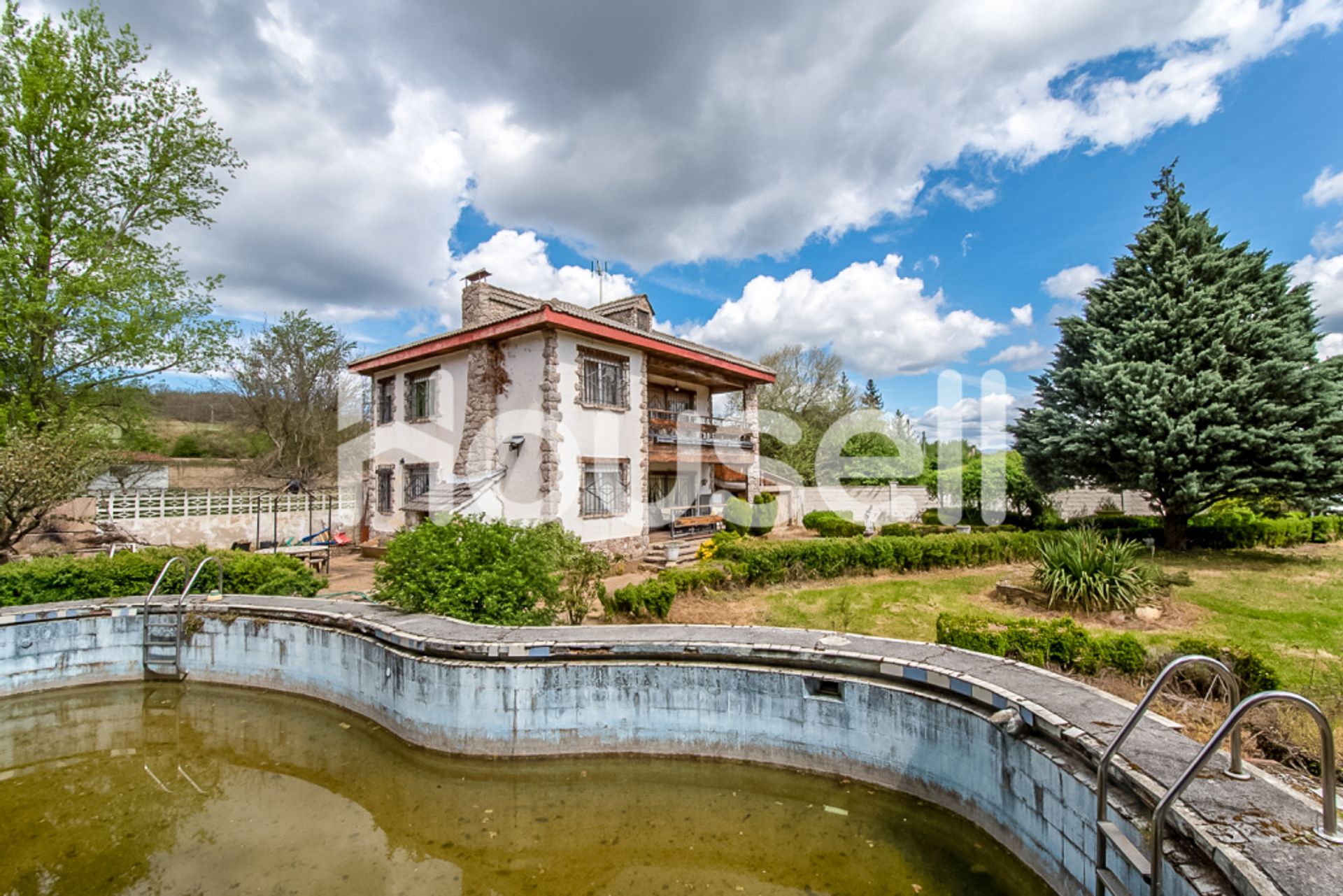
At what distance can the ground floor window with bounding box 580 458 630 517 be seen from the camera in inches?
685

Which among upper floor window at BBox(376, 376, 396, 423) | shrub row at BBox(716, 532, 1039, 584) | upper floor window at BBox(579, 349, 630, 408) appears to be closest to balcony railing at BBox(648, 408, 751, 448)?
upper floor window at BBox(579, 349, 630, 408)

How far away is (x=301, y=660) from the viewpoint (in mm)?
8648

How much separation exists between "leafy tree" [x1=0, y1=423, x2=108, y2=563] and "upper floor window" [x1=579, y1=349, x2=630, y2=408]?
10.6 m

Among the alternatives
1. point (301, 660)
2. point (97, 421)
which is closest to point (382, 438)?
point (97, 421)

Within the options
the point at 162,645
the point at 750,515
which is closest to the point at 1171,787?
the point at 162,645

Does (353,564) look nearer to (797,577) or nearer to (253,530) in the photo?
(253,530)

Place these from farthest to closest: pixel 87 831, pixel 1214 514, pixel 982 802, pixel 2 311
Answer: pixel 1214 514 → pixel 2 311 → pixel 87 831 → pixel 982 802

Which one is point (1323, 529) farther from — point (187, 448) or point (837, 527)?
point (187, 448)

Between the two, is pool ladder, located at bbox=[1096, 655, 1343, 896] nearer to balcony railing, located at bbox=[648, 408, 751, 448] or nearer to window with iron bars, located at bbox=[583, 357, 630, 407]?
window with iron bars, located at bbox=[583, 357, 630, 407]

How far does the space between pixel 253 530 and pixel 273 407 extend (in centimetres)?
1486

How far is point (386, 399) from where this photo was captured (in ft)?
71.1

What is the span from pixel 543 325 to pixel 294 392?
24013mm

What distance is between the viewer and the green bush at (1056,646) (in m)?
6.83

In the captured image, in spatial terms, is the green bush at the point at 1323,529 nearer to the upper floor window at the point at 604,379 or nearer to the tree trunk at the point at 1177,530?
the tree trunk at the point at 1177,530
